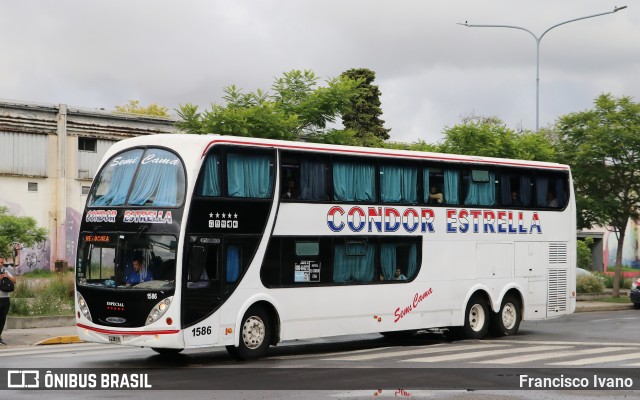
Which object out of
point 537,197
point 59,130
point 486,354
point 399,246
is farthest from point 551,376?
point 59,130

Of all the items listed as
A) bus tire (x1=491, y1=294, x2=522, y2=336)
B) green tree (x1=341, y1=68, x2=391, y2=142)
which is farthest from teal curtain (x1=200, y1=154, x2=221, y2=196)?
green tree (x1=341, y1=68, x2=391, y2=142)

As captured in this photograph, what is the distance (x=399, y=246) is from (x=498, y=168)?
154 inches

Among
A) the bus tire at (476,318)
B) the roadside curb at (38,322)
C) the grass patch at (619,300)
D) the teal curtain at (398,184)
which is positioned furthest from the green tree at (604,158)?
the roadside curb at (38,322)

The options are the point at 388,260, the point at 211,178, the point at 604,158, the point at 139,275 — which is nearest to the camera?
the point at 139,275

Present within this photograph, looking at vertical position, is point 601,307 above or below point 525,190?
below

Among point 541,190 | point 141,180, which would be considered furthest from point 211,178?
point 541,190

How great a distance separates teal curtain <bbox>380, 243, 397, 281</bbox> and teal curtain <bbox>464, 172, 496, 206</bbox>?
104 inches

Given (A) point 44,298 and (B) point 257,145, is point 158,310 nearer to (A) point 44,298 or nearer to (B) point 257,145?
(B) point 257,145

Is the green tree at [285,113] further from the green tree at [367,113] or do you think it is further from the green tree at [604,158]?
the green tree at [367,113]

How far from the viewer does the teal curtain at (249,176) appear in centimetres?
1798

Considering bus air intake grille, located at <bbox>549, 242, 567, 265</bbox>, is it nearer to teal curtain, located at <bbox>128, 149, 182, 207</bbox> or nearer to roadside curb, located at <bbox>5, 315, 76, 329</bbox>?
teal curtain, located at <bbox>128, 149, 182, 207</bbox>

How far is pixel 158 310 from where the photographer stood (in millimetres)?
16766

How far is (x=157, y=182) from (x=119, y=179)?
3.15 ft

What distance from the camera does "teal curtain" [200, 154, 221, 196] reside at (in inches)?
687
